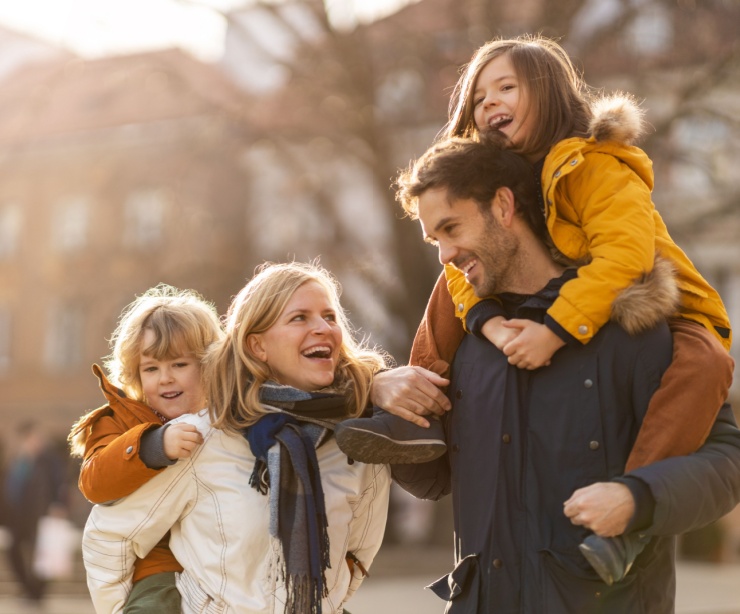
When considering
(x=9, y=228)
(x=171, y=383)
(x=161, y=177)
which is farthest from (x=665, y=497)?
(x=9, y=228)

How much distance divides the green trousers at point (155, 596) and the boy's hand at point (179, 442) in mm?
461

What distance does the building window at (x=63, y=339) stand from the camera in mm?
40844

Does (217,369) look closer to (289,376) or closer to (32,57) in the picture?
(289,376)

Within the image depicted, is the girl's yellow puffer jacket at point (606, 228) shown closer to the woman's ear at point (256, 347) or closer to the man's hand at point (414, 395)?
the man's hand at point (414, 395)

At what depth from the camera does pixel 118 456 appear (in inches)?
148

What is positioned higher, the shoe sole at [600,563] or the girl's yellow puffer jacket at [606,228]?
the girl's yellow puffer jacket at [606,228]

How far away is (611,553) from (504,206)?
1052mm

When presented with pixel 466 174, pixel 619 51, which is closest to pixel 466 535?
pixel 466 174

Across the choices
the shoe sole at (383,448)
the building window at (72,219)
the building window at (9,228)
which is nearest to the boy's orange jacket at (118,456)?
the shoe sole at (383,448)

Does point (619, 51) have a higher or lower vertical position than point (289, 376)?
higher

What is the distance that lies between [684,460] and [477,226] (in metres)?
0.88

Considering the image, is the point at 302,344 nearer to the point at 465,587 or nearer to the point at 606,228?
the point at 465,587

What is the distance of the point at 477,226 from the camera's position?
3438mm

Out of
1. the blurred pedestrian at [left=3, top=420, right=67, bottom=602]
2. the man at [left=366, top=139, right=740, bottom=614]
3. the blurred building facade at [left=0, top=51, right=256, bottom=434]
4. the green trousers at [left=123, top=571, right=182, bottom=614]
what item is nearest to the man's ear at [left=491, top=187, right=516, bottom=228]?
the man at [left=366, top=139, right=740, bottom=614]
